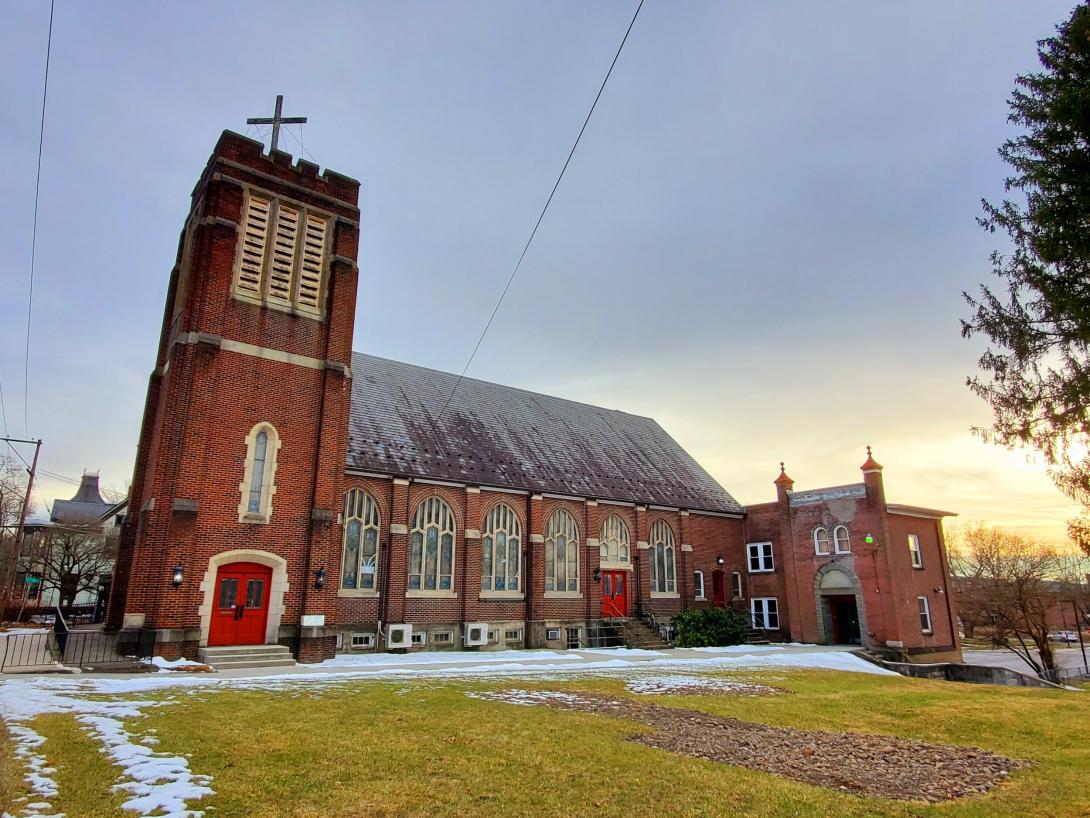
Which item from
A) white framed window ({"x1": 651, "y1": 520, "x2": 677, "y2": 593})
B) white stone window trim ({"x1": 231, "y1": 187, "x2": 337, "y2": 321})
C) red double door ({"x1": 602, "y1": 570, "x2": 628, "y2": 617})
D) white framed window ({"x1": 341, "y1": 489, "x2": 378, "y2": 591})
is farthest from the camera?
white framed window ({"x1": 651, "y1": 520, "x2": 677, "y2": 593})

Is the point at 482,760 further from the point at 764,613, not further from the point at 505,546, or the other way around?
the point at 764,613

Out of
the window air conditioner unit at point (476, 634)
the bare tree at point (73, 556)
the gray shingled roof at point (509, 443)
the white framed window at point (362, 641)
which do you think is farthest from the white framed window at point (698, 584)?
the bare tree at point (73, 556)

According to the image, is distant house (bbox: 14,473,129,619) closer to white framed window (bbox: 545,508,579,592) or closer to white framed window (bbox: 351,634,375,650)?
white framed window (bbox: 351,634,375,650)

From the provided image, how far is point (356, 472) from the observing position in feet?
73.0

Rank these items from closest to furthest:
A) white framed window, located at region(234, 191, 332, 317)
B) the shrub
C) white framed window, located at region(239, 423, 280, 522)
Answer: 1. white framed window, located at region(239, 423, 280, 522)
2. white framed window, located at region(234, 191, 332, 317)
3. the shrub

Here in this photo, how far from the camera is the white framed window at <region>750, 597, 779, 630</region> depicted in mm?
30906

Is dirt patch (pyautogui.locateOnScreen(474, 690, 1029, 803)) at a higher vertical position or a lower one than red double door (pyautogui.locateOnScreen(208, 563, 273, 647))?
lower

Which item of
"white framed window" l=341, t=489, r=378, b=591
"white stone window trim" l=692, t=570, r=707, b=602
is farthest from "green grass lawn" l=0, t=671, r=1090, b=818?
"white stone window trim" l=692, t=570, r=707, b=602

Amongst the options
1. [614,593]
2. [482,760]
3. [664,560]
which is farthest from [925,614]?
[482,760]

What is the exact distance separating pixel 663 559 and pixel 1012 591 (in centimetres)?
1810

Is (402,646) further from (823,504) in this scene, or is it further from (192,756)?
(823,504)

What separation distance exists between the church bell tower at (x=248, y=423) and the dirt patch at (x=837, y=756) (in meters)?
10.7

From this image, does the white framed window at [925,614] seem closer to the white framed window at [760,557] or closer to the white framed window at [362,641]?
the white framed window at [760,557]

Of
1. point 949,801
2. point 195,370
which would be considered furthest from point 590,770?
point 195,370
